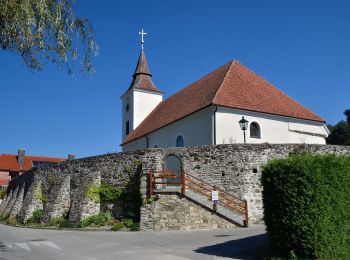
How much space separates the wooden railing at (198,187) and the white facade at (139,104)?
2269 centimetres

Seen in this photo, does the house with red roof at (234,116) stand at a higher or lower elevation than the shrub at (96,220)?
higher

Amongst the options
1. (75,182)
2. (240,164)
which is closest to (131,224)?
(240,164)

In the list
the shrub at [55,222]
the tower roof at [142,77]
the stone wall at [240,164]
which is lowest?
the shrub at [55,222]

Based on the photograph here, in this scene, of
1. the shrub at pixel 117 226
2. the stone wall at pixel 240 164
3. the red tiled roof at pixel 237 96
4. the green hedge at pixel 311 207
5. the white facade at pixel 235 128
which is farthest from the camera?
the red tiled roof at pixel 237 96

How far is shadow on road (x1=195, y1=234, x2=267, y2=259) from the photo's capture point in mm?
11800

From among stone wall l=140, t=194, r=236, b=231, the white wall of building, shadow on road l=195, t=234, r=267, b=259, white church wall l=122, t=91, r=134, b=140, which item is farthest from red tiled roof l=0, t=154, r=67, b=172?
shadow on road l=195, t=234, r=267, b=259

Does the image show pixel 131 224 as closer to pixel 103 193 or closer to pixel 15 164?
pixel 103 193

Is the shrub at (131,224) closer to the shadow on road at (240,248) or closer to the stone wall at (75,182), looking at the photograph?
the stone wall at (75,182)

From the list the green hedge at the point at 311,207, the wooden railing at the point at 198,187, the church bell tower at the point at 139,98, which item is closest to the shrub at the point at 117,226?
the wooden railing at the point at 198,187

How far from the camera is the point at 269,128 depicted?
26906 mm

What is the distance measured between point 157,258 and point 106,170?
475 inches

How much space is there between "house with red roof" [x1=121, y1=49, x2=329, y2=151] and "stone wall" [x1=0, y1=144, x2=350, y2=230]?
263 centimetres

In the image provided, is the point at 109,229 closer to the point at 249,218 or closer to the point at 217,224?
the point at 217,224

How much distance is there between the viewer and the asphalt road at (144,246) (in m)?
12.1
